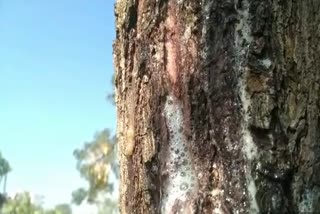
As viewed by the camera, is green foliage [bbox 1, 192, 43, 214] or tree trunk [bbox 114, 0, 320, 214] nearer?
tree trunk [bbox 114, 0, 320, 214]

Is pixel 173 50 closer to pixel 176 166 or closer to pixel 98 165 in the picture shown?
pixel 176 166

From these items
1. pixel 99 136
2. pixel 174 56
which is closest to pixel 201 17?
pixel 174 56

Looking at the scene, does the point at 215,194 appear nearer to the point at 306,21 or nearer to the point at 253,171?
the point at 253,171

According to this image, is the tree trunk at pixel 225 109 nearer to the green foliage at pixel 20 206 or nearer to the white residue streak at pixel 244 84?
the white residue streak at pixel 244 84

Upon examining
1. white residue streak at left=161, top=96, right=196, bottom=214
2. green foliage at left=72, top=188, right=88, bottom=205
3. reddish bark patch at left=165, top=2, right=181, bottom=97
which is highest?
green foliage at left=72, top=188, right=88, bottom=205

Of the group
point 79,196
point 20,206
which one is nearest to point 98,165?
point 79,196

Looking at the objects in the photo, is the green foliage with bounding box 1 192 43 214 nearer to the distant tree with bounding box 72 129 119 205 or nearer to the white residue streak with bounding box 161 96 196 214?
the distant tree with bounding box 72 129 119 205

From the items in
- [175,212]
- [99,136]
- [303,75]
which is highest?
[99,136]

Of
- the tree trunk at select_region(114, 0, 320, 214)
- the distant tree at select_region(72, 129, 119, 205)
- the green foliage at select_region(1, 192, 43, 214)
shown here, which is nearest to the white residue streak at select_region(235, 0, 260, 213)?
the tree trunk at select_region(114, 0, 320, 214)
